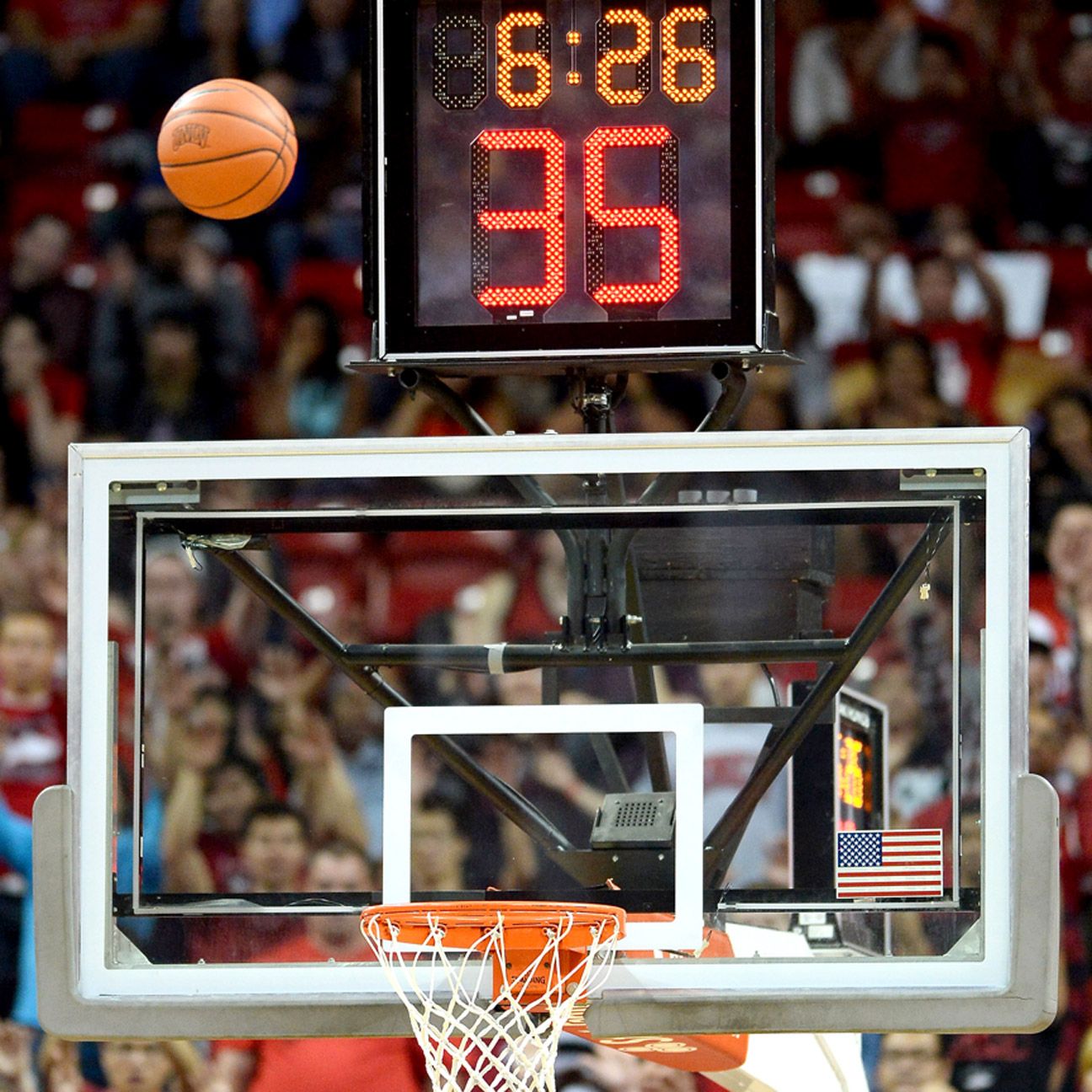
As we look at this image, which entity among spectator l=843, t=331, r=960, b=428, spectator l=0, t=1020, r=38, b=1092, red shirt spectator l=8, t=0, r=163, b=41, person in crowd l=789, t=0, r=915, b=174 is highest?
red shirt spectator l=8, t=0, r=163, b=41

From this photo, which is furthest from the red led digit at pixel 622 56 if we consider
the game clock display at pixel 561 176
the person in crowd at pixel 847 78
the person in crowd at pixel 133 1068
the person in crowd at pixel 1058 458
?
the person in crowd at pixel 847 78

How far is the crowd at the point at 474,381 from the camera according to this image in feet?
18.5

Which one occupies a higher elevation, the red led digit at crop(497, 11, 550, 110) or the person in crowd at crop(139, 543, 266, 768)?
the red led digit at crop(497, 11, 550, 110)

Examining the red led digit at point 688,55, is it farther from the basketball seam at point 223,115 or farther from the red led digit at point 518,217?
the basketball seam at point 223,115

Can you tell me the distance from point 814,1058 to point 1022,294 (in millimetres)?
3560

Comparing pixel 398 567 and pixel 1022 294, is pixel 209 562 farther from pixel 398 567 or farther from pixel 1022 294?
pixel 1022 294

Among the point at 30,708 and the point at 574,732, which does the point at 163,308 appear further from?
the point at 574,732

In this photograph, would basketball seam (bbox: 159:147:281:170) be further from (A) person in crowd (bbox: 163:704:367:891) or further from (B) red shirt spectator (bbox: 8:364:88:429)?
(B) red shirt spectator (bbox: 8:364:88:429)

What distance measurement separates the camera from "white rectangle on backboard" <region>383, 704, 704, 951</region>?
3.56 meters

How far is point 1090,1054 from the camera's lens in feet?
18.2

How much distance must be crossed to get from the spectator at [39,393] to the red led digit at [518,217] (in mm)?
3678

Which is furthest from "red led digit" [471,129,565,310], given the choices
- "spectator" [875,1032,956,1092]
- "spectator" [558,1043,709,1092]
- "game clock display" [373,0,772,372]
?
"spectator" [875,1032,956,1092]

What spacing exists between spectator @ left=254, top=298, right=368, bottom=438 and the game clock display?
3390 mm

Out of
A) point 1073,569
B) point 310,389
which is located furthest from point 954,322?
point 310,389
